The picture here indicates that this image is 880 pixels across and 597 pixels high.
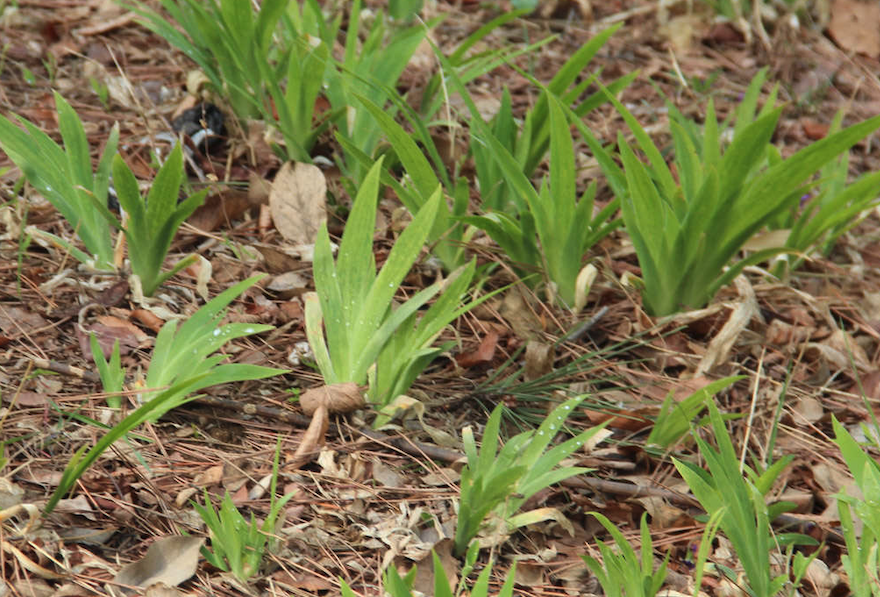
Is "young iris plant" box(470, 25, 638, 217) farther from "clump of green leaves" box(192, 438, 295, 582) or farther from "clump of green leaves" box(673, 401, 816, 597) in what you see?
"clump of green leaves" box(192, 438, 295, 582)

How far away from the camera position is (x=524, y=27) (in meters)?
2.96

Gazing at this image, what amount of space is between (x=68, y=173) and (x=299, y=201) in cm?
52

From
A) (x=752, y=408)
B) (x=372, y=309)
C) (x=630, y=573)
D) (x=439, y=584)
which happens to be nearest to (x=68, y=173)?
(x=372, y=309)

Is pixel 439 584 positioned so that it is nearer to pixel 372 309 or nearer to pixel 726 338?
pixel 372 309

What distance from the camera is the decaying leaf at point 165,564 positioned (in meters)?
1.24

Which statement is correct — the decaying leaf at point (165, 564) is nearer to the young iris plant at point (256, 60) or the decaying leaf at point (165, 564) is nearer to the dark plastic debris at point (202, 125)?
the young iris plant at point (256, 60)

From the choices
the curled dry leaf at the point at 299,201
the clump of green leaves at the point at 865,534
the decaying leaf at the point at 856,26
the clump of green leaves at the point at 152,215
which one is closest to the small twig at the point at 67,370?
the clump of green leaves at the point at 152,215

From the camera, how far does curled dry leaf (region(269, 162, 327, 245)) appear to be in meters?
2.04

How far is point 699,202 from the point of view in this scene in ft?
5.75

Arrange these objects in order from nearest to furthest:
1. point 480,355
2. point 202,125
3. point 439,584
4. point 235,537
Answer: point 439,584 < point 235,537 < point 480,355 < point 202,125

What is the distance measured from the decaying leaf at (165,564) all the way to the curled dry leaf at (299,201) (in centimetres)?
88

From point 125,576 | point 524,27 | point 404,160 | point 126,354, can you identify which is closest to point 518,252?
point 404,160

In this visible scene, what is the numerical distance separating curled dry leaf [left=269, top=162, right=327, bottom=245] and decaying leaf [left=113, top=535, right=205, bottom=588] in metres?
0.88

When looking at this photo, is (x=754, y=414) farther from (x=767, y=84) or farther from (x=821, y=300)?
(x=767, y=84)
